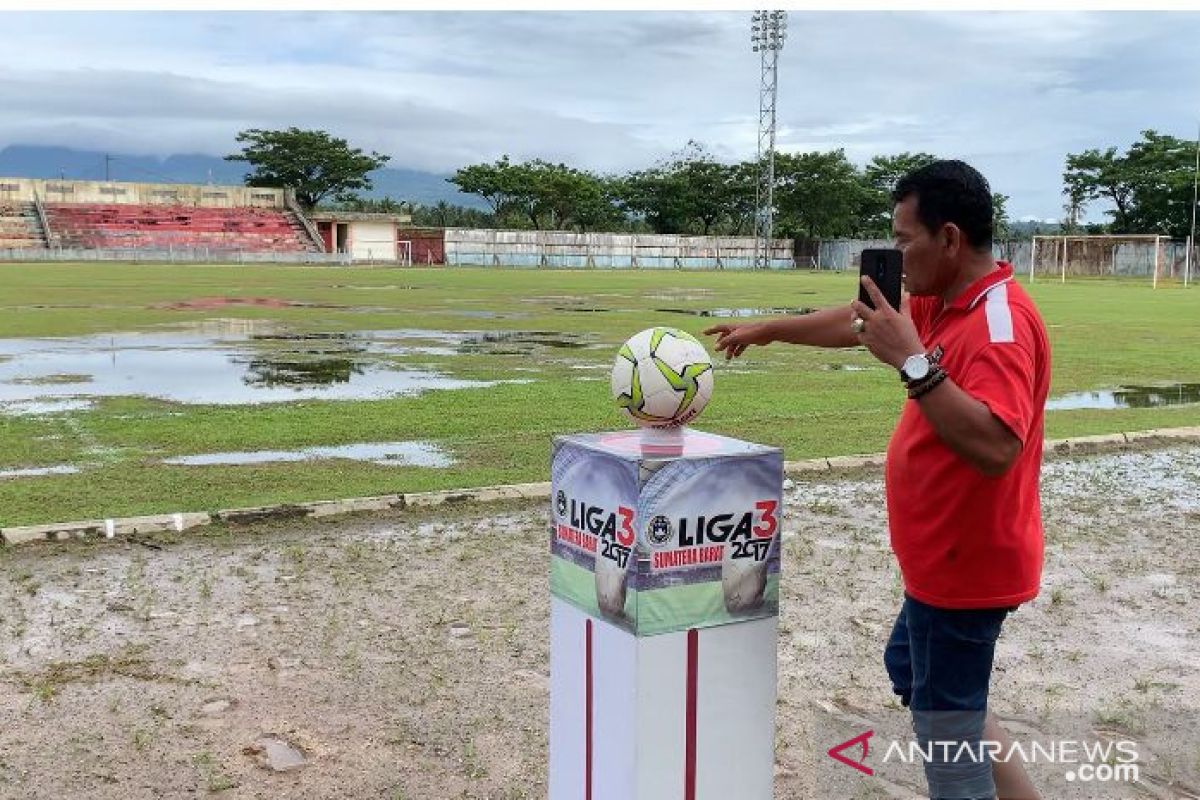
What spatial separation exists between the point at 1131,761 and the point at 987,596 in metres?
1.94

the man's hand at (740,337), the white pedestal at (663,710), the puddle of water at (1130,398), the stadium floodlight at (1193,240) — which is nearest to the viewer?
the white pedestal at (663,710)

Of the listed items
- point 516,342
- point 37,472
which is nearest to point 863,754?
point 37,472

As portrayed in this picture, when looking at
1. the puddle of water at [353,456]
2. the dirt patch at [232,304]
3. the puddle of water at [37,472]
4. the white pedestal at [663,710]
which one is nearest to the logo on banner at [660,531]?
the white pedestal at [663,710]

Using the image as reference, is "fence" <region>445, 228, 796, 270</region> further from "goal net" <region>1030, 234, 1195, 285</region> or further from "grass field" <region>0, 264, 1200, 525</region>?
"grass field" <region>0, 264, 1200, 525</region>

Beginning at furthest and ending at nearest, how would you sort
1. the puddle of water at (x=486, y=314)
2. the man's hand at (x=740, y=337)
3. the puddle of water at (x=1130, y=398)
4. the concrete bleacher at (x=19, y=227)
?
the concrete bleacher at (x=19, y=227) < the puddle of water at (x=486, y=314) < the puddle of water at (x=1130, y=398) < the man's hand at (x=740, y=337)

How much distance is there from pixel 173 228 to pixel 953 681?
80.1 metres

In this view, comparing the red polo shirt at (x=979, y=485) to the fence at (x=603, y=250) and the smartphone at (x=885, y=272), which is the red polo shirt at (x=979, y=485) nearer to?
the smartphone at (x=885, y=272)

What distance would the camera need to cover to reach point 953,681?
3.04 m

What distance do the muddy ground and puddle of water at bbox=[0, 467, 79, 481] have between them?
2.35 metres

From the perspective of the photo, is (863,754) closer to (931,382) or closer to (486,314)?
(931,382)

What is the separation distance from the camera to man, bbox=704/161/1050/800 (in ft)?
9.09

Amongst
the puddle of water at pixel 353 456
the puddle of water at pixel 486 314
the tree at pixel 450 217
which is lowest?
the puddle of water at pixel 353 456

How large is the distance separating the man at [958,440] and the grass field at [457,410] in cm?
602

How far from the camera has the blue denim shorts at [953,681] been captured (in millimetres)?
3002
